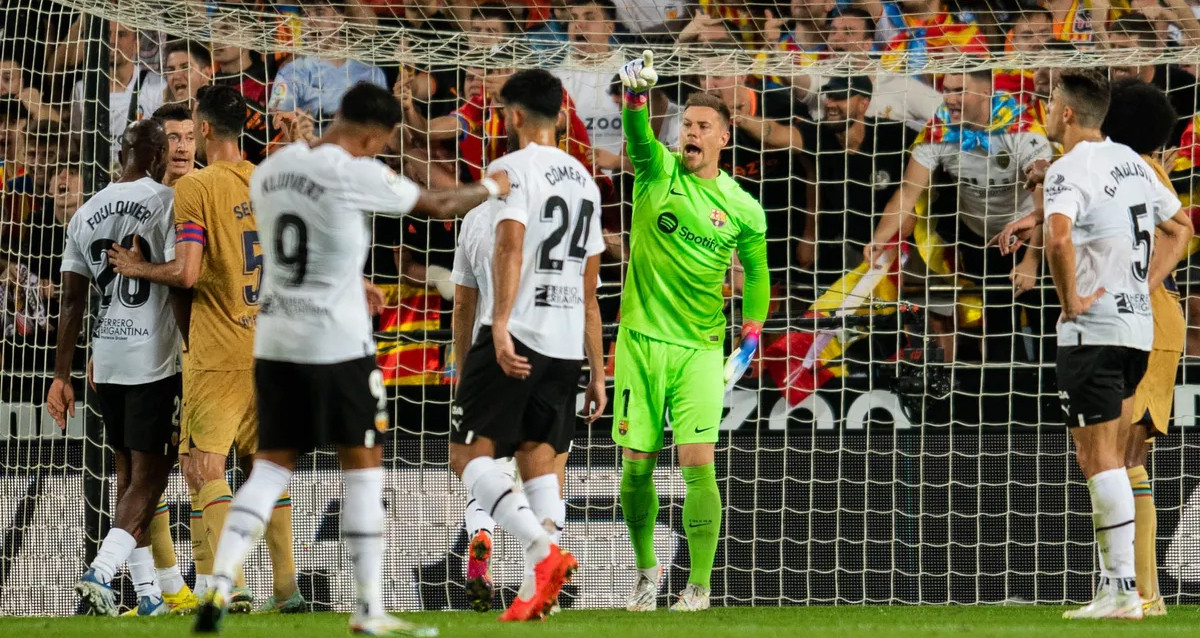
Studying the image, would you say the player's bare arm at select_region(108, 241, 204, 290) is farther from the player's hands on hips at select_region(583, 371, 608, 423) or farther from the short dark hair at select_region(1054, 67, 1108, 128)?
the short dark hair at select_region(1054, 67, 1108, 128)

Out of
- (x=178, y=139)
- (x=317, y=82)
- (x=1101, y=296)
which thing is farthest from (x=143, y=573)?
(x=1101, y=296)

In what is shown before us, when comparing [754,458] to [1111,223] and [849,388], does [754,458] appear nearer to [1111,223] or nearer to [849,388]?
[849,388]

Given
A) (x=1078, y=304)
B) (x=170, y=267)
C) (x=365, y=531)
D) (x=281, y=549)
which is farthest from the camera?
(x=281, y=549)

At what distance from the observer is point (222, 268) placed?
609cm

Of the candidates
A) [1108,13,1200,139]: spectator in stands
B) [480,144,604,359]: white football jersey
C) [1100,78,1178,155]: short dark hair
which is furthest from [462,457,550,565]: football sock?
[1108,13,1200,139]: spectator in stands

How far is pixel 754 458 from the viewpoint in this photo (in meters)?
7.64

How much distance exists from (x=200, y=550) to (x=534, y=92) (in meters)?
2.42

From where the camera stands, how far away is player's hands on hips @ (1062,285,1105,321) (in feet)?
18.3

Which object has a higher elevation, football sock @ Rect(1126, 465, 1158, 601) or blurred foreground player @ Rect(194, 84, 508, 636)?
blurred foreground player @ Rect(194, 84, 508, 636)

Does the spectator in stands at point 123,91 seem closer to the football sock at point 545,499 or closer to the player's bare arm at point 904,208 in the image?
the football sock at point 545,499

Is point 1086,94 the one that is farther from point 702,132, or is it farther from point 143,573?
point 143,573

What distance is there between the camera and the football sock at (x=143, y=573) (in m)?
6.58

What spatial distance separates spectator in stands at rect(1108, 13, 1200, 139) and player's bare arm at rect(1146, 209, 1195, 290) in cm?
244

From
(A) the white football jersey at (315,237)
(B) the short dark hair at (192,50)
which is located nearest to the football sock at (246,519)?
(A) the white football jersey at (315,237)
